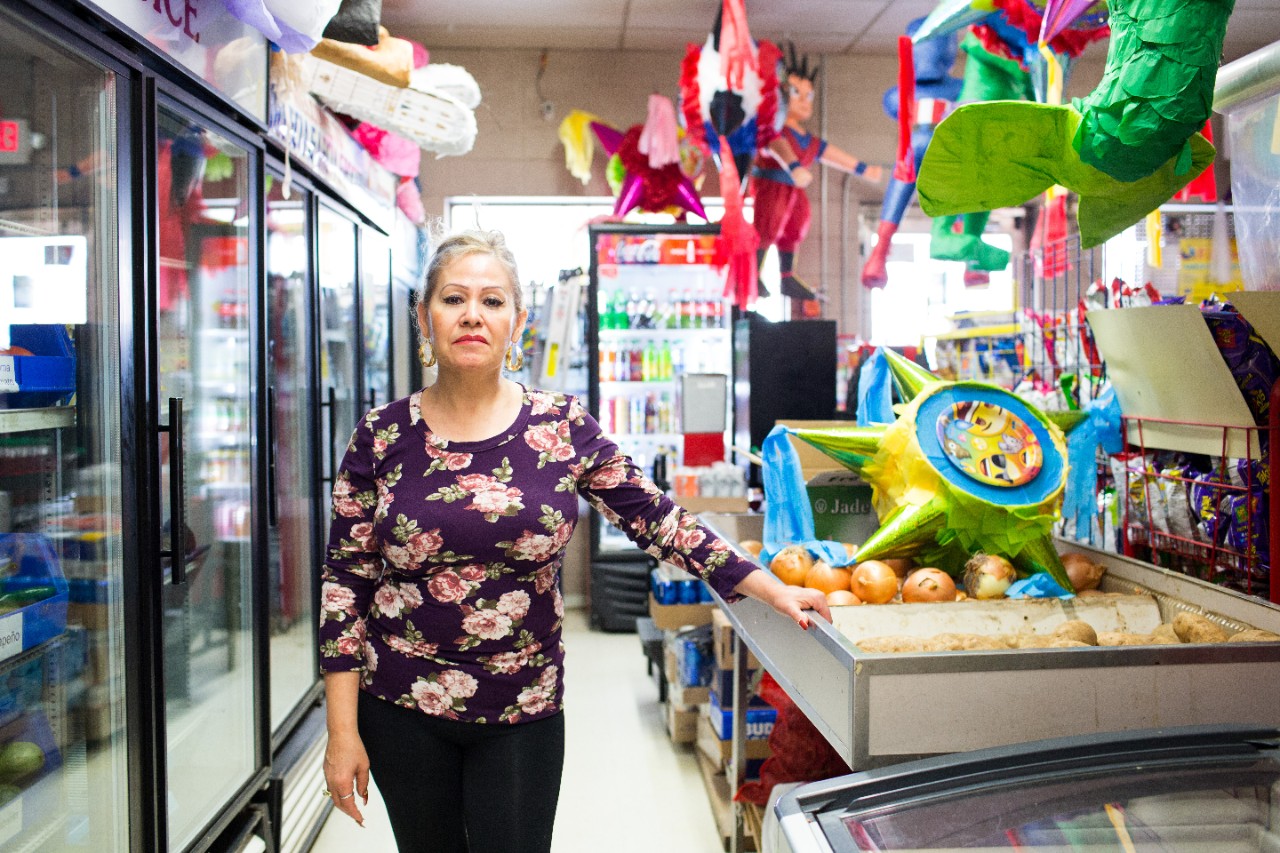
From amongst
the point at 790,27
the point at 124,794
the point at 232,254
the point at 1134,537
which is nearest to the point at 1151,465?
the point at 1134,537

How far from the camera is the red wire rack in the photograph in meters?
1.85

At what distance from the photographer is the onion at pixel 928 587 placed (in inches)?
83.0

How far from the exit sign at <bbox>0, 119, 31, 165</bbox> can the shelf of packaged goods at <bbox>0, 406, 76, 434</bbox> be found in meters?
0.49

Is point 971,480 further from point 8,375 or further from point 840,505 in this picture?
point 8,375

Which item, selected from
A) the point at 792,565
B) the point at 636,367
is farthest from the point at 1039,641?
the point at 636,367

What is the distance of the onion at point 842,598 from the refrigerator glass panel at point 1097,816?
87 centimetres

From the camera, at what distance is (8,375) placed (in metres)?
1.87

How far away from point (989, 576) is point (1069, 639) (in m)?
0.39

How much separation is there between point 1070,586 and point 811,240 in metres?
4.82

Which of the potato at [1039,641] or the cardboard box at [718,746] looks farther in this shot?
the cardboard box at [718,746]

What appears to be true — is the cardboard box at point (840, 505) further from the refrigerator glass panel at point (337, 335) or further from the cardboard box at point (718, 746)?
the refrigerator glass panel at point (337, 335)

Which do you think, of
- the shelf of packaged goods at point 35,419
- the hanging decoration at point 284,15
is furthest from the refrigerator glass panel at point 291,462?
the shelf of packaged goods at point 35,419

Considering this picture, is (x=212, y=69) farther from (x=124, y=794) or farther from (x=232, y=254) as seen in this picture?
(x=124, y=794)

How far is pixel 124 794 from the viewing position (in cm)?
216
